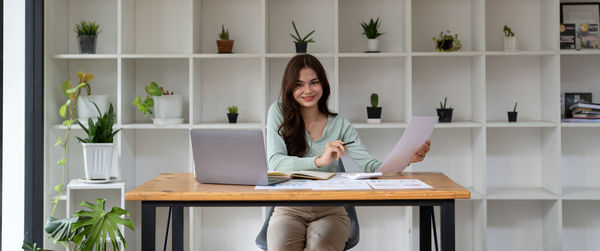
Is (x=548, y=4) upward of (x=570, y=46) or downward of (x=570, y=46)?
upward

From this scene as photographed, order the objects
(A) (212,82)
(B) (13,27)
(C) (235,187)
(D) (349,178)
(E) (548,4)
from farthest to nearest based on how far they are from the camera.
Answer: (A) (212,82) < (E) (548,4) < (B) (13,27) < (D) (349,178) < (C) (235,187)

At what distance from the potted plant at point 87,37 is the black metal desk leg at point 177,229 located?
165 centimetres

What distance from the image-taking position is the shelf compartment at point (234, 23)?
12.4ft

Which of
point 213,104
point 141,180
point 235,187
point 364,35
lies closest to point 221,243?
point 141,180

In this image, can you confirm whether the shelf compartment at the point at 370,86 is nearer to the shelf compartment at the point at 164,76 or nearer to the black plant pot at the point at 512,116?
the black plant pot at the point at 512,116

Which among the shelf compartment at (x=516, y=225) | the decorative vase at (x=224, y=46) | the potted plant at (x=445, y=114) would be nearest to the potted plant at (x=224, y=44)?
the decorative vase at (x=224, y=46)

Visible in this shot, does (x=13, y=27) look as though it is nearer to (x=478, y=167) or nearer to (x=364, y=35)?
(x=364, y=35)

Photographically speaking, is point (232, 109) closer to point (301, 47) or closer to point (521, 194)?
point (301, 47)

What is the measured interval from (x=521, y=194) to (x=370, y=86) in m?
1.17

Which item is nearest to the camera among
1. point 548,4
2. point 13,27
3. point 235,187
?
point 235,187

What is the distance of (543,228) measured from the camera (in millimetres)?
3732

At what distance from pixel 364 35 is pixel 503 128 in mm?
1120

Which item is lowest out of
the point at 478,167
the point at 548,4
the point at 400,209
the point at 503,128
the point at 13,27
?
the point at 400,209

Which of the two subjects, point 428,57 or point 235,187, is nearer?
point 235,187
